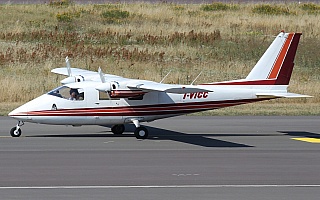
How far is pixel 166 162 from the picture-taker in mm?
18406

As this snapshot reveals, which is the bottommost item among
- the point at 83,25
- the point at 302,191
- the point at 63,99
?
the point at 302,191

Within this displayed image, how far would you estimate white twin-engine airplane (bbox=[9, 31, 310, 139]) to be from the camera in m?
22.6

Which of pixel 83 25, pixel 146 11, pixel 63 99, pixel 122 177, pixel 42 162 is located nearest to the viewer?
pixel 122 177

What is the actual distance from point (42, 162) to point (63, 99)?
16.2ft

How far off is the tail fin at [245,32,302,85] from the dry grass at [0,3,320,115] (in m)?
7.78

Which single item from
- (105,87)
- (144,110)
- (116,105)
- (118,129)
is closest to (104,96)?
(116,105)

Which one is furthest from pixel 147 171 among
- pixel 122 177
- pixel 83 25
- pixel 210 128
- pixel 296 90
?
pixel 83 25

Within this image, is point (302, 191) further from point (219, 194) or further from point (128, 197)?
point (128, 197)

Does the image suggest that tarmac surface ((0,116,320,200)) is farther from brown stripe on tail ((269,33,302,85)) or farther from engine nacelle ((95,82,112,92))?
brown stripe on tail ((269,33,302,85))

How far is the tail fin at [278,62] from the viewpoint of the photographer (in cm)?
2433

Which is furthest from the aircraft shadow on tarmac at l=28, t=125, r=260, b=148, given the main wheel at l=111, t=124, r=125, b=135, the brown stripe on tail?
the brown stripe on tail

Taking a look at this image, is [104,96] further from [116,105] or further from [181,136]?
[181,136]

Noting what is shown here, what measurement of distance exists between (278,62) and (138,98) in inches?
186

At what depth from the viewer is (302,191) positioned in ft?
48.3
